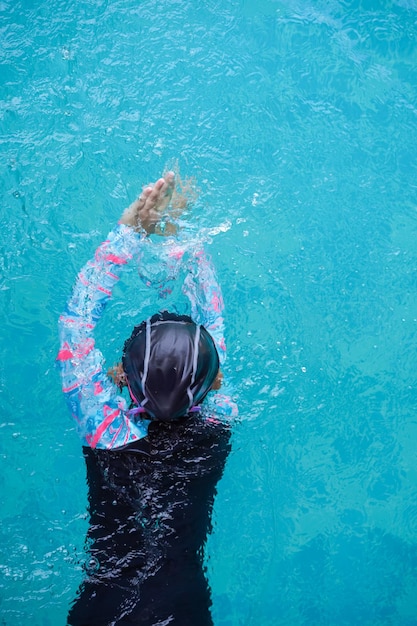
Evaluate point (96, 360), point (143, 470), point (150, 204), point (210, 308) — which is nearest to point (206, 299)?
point (210, 308)

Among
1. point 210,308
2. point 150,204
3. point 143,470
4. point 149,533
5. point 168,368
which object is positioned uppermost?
point 150,204

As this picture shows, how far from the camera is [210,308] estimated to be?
270 cm

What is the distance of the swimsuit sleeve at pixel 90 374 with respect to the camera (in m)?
2.25

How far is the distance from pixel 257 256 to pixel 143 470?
1.87m

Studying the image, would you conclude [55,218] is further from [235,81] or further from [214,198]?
[235,81]

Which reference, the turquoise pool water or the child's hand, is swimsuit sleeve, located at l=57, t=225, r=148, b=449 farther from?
the turquoise pool water

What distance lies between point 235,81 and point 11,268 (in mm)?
2066

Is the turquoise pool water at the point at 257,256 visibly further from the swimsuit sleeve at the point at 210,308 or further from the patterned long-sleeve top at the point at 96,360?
the patterned long-sleeve top at the point at 96,360

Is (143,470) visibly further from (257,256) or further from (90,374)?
(257,256)

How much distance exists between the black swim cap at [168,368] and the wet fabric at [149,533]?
0.73ft

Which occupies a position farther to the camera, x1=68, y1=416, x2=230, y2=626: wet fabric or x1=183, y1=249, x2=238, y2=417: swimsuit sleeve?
x1=183, y1=249, x2=238, y2=417: swimsuit sleeve

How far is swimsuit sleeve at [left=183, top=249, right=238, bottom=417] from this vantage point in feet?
8.50

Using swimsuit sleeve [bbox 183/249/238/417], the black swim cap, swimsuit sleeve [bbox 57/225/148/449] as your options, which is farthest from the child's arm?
swimsuit sleeve [bbox 183/249/238/417]

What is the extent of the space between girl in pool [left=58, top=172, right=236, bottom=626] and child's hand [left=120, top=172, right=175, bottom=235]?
0.39m
